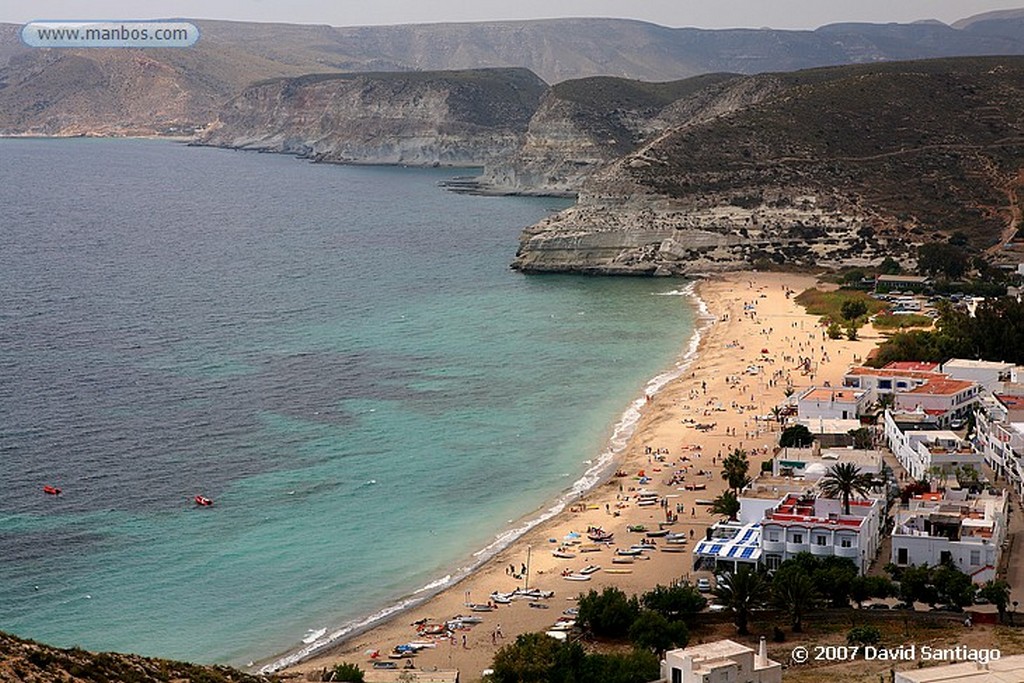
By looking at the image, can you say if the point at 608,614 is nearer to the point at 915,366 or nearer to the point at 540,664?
the point at 540,664

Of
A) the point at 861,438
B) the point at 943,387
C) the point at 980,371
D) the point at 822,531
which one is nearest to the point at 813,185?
the point at 980,371

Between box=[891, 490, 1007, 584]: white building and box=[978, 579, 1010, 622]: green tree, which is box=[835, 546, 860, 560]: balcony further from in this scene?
box=[978, 579, 1010, 622]: green tree

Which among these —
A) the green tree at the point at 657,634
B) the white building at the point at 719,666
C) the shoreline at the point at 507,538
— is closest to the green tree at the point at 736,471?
the shoreline at the point at 507,538

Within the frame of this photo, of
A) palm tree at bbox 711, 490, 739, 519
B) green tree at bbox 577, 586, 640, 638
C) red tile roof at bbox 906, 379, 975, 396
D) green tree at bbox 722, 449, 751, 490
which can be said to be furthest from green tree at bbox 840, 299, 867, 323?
green tree at bbox 577, 586, 640, 638

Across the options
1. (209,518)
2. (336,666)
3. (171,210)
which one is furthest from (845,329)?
(171,210)

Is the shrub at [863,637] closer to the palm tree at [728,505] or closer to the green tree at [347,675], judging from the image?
the palm tree at [728,505]

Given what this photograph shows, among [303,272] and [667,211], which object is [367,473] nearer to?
[303,272]
